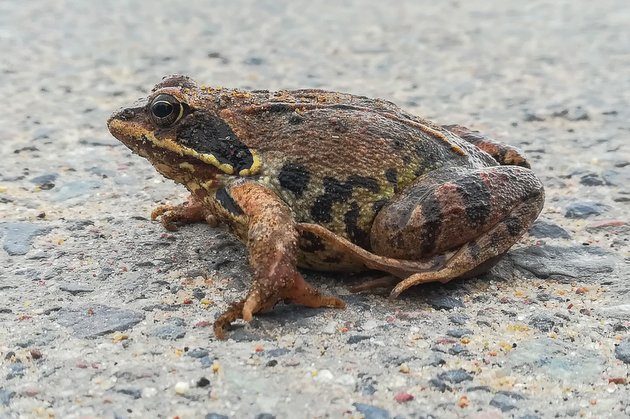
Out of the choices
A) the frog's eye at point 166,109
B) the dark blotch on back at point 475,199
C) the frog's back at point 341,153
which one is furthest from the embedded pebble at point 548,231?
the frog's eye at point 166,109

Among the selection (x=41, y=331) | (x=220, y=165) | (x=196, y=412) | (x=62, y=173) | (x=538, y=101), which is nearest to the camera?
(x=196, y=412)

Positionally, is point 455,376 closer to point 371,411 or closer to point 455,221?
point 371,411

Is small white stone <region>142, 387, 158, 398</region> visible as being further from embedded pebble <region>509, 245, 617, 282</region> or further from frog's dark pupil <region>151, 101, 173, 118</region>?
embedded pebble <region>509, 245, 617, 282</region>

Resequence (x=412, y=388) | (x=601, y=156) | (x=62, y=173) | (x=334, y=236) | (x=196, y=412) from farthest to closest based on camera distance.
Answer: (x=601, y=156)
(x=62, y=173)
(x=334, y=236)
(x=412, y=388)
(x=196, y=412)

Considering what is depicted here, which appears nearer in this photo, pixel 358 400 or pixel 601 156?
pixel 358 400

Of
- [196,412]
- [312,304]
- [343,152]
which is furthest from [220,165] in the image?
[196,412]

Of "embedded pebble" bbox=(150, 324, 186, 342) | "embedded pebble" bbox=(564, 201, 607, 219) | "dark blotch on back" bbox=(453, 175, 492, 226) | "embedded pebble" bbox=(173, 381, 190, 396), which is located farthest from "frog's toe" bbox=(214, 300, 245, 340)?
"embedded pebble" bbox=(564, 201, 607, 219)

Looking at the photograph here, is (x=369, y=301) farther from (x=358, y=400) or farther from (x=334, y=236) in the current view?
(x=358, y=400)

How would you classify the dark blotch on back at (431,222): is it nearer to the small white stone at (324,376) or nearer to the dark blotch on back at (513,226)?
the dark blotch on back at (513,226)
